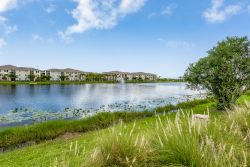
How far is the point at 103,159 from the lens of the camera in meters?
4.14

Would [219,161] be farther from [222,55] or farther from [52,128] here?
[222,55]

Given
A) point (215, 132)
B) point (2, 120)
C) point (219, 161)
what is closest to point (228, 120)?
point (215, 132)

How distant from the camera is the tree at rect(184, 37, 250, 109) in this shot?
15945 mm

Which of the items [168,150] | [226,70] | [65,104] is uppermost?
[226,70]

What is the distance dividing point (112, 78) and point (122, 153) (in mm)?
156805

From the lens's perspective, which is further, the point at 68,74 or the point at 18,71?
the point at 68,74

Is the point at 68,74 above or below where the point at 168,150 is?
above

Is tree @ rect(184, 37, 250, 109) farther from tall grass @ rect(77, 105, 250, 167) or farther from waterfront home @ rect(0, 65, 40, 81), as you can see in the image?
waterfront home @ rect(0, 65, 40, 81)

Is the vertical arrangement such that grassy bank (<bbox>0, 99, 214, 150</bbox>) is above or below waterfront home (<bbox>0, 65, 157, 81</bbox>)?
below

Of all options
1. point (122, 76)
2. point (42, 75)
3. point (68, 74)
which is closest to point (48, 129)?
point (42, 75)

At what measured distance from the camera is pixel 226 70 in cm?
1602

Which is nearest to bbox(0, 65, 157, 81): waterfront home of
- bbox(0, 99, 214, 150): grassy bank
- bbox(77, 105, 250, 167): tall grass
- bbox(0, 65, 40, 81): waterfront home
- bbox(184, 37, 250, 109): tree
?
bbox(0, 65, 40, 81): waterfront home

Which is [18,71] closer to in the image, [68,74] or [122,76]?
[68,74]

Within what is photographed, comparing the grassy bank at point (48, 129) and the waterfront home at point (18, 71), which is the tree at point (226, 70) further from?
the waterfront home at point (18, 71)
